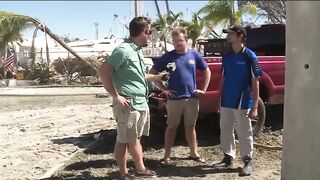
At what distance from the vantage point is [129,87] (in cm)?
541

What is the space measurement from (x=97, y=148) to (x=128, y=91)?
257 cm

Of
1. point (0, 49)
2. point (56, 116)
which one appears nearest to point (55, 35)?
point (0, 49)

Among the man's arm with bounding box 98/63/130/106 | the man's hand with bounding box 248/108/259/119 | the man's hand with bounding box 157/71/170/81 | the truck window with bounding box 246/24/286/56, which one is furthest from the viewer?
the truck window with bounding box 246/24/286/56

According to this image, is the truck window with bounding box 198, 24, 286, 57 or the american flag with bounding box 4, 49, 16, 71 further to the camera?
the american flag with bounding box 4, 49, 16, 71

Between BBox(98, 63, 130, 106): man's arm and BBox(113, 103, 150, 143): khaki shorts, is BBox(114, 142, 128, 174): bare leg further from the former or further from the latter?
BBox(98, 63, 130, 106): man's arm

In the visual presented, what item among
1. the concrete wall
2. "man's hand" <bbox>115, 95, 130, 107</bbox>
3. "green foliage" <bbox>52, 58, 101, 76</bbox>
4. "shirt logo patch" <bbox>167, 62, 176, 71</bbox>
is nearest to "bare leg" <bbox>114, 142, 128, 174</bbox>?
"man's hand" <bbox>115, 95, 130, 107</bbox>

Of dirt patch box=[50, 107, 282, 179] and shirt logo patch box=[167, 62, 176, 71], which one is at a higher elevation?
shirt logo patch box=[167, 62, 176, 71]

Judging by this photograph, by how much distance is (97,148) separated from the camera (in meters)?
7.70

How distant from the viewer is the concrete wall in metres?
4.09

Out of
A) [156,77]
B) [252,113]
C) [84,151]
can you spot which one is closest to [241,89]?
[252,113]

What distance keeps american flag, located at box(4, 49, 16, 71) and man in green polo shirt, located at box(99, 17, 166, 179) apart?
80.2 feet

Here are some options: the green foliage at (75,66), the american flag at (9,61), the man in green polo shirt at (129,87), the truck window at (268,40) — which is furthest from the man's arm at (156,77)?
the american flag at (9,61)

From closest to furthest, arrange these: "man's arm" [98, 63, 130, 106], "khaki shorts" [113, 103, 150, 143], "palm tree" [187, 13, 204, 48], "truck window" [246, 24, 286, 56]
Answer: "man's arm" [98, 63, 130, 106] < "khaki shorts" [113, 103, 150, 143] < "truck window" [246, 24, 286, 56] < "palm tree" [187, 13, 204, 48]

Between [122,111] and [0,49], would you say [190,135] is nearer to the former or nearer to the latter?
[122,111]
